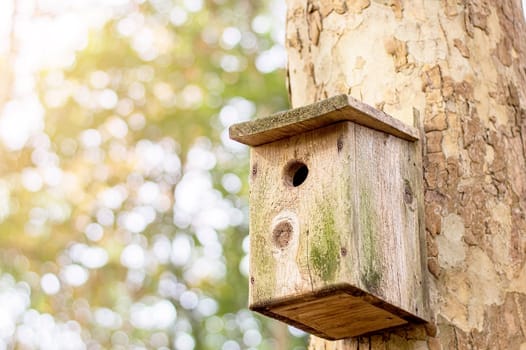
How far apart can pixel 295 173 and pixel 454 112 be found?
483 mm

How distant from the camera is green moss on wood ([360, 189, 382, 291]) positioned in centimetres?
264

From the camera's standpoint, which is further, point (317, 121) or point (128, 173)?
point (128, 173)

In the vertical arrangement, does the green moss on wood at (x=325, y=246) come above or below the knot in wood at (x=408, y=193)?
below

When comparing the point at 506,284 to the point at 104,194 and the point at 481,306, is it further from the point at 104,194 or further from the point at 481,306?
the point at 104,194

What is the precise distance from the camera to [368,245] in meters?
2.68

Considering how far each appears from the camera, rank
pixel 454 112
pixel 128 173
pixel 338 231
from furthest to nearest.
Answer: pixel 128 173 < pixel 454 112 < pixel 338 231

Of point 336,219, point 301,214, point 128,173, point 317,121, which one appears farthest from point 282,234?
point 128,173

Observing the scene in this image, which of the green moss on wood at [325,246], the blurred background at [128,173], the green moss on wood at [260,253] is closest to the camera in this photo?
the green moss on wood at [325,246]

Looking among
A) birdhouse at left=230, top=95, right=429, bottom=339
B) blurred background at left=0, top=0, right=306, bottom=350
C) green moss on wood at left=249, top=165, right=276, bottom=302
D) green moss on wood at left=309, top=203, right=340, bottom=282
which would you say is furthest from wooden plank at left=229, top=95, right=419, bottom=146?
blurred background at left=0, top=0, right=306, bottom=350

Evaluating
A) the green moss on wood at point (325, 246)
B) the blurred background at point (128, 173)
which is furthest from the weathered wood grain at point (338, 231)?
the blurred background at point (128, 173)

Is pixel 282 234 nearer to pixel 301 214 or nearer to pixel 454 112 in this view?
pixel 301 214

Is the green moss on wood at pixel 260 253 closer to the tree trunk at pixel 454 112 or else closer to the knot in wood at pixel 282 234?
the knot in wood at pixel 282 234

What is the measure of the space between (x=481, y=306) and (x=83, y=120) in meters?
8.71

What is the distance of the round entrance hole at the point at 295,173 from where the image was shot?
2.87 metres
